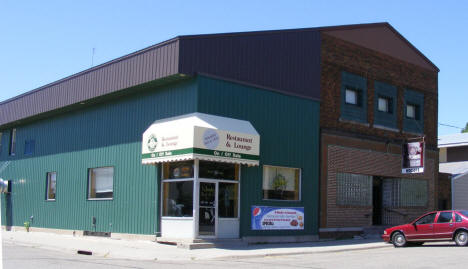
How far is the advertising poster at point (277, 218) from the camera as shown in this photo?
20.7 m

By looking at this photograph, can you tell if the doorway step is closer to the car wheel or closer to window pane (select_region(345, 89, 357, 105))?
the car wheel

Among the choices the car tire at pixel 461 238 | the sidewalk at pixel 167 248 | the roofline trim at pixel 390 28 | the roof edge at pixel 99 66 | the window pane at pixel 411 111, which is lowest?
the sidewalk at pixel 167 248

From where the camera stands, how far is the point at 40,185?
2759 centimetres

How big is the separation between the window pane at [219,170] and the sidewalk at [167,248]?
261 centimetres

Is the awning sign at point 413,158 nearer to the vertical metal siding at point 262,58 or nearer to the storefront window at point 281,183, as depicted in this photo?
the vertical metal siding at point 262,58

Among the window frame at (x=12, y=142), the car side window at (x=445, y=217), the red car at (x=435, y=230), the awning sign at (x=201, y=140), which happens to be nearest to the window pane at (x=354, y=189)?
the red car at (x=435, y=230)

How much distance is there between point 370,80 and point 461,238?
379 inches

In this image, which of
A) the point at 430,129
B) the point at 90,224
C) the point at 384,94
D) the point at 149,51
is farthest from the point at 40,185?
the point at 430,129

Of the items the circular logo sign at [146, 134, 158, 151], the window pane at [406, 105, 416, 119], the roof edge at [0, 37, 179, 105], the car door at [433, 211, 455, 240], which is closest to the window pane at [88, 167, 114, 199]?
the circular logo sign at [146, 134, 158, 151]

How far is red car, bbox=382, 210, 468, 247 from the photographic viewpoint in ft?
62.8

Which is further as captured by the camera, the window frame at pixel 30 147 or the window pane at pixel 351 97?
the window frame at pixel 30 147

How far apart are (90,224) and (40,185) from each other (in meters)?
5.43

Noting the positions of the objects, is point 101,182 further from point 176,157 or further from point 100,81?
point 176,157

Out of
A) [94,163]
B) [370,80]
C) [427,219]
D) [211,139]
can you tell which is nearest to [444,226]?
[427,219]
